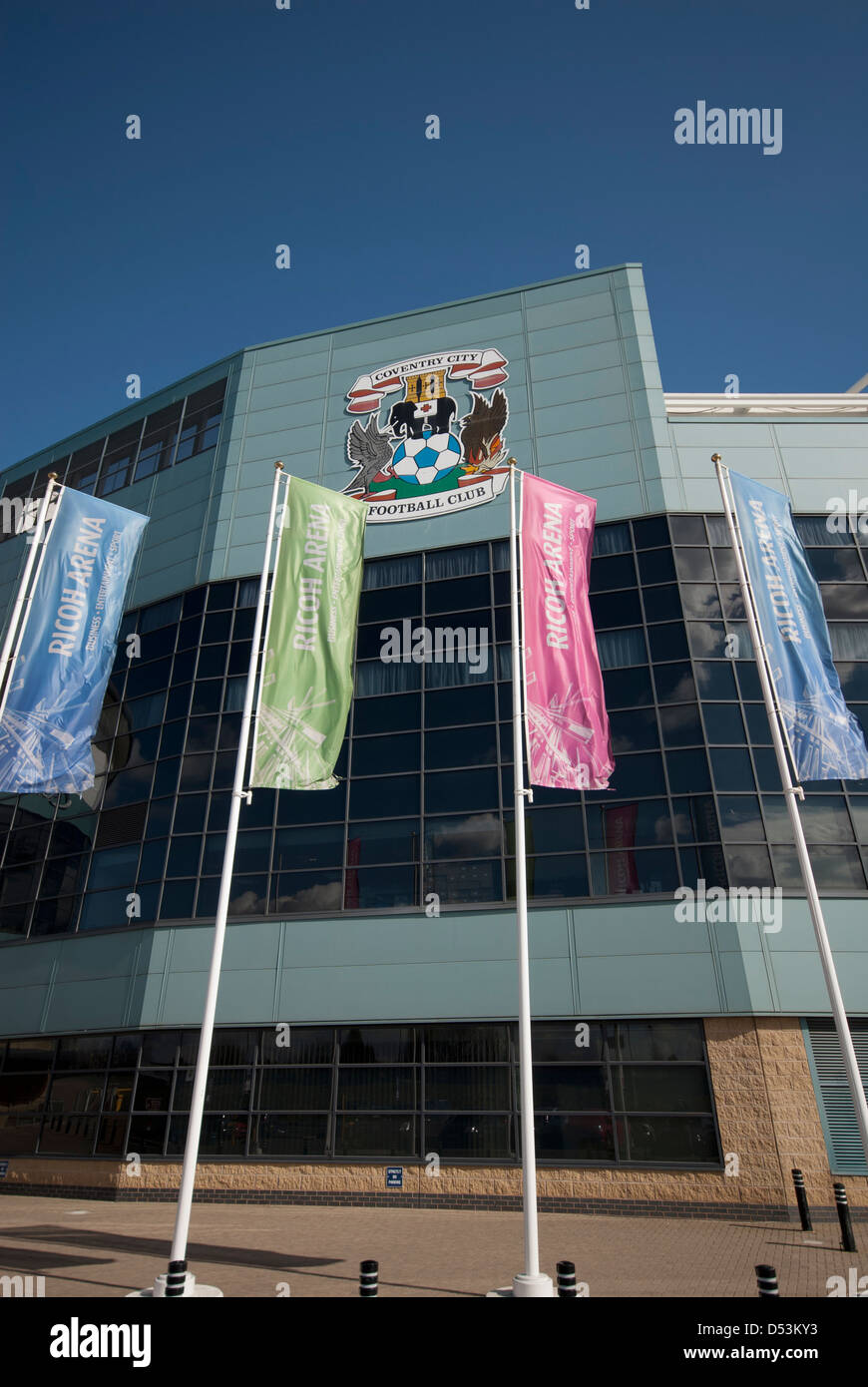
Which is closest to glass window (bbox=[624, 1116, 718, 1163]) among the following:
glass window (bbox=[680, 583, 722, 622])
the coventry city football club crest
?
glass window (bbox=[680, 583, 722, 622])

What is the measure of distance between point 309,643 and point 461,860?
827 centimetres

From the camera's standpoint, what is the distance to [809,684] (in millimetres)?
14008

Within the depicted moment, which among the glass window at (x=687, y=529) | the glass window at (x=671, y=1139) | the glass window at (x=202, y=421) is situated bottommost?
the glass window at (x=671, y=1139)

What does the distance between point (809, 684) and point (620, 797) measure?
640 centimetres

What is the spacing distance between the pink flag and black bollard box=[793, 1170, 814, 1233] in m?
8.51

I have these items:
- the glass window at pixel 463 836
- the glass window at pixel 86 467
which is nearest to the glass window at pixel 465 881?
the glass window at pixel 463 836

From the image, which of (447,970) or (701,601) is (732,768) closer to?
(701,601)

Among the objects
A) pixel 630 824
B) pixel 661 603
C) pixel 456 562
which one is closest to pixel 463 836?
pixel 630 824

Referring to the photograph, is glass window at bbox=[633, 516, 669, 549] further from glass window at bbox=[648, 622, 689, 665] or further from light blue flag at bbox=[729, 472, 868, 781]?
light blue flag at bbox=[729, 472, 868, 781]

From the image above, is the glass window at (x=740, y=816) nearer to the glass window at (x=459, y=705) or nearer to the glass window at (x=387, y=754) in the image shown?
the glass window at (x=459, y=705)

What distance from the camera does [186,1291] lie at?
29.2 feet

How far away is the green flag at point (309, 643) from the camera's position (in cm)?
1262

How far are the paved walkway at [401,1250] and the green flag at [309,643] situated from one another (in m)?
6.75
